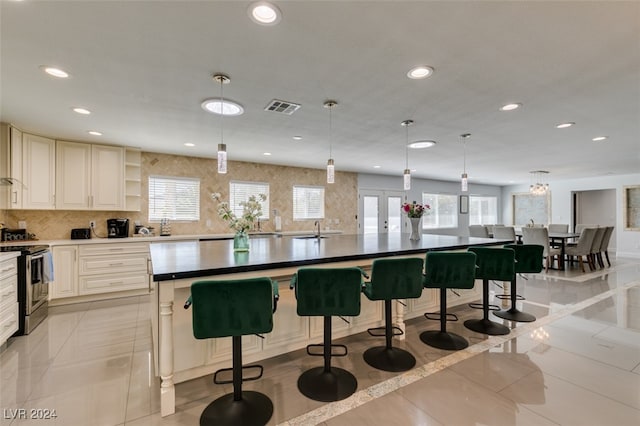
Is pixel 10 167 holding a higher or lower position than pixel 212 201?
higher

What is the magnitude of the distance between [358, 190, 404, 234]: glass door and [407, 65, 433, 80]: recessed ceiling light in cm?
555

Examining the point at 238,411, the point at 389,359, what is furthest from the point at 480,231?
the point at 238,411

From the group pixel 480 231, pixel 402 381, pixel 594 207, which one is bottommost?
pixel 402 381

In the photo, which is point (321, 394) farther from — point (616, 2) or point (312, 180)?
point (312, 180)

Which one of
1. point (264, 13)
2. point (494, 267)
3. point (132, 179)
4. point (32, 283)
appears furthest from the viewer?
point (132, 179)

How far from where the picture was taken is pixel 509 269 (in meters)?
2.98

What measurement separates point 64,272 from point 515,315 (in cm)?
620

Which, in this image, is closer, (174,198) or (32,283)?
(32,283)

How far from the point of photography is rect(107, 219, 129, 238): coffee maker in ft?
15.6

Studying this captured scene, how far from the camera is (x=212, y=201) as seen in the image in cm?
578

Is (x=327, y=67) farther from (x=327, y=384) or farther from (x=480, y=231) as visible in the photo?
(x=480, y=231)

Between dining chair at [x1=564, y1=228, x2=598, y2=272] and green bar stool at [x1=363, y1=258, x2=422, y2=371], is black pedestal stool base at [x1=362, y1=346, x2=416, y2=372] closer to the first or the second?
green bar stool at [x1=363, y1=258, x2=422, y2=371]

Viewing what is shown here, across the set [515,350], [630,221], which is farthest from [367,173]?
[630,221]

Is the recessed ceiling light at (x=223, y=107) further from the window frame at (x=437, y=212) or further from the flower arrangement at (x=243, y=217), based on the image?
the window frame at (x=437, y=212)
